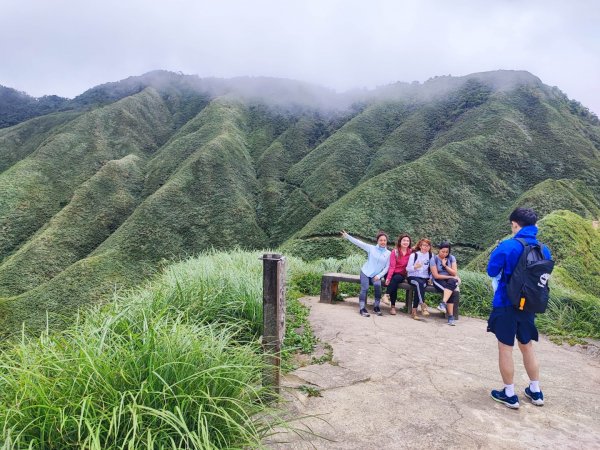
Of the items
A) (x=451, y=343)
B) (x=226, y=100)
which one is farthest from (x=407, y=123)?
(x=451, y=343)

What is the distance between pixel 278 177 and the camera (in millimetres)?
55500

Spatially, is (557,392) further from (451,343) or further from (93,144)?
(93,144)

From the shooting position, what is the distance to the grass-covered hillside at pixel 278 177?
117 feet

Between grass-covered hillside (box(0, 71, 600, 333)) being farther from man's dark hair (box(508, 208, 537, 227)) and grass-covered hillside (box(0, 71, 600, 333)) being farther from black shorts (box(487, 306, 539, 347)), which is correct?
man's dark hair (box(508, 208, 537, 227))

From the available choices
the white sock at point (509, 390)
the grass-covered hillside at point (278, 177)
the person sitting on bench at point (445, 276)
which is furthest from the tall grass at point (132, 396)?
the grass-covered hillside at point (278, 177)

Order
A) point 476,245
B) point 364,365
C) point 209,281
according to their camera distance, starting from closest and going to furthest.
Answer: point 364,365, point 209,281, point 476,245

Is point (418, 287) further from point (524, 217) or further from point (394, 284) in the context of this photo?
point (524, 217)

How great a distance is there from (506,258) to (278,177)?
5264cm

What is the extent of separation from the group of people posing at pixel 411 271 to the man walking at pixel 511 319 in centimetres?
329

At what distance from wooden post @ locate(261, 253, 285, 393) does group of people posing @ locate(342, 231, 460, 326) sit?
381 cm

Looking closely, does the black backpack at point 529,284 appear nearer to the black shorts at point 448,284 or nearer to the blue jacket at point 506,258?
the blue jacket at point 506,258

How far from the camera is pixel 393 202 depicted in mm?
38594

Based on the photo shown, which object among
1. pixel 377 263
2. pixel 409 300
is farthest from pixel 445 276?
pixel 377 263

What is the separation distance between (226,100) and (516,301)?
7239 cm
